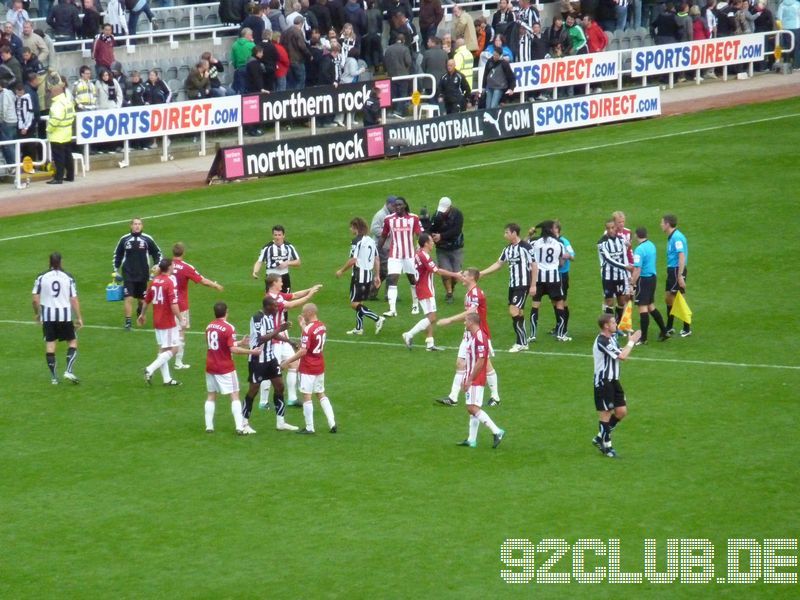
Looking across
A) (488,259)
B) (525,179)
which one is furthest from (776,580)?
(525,179)

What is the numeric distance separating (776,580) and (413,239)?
12078 millimetres

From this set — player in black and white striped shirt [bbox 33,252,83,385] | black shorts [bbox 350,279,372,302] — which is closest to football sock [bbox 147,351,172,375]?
player in black and white striped shirt [bbox 33,252,83,385]

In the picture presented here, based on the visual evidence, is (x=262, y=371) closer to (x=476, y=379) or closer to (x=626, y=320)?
(x=476, y=379)

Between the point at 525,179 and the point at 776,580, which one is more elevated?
the point at 525,179

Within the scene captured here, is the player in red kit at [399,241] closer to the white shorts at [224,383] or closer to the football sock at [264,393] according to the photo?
the football sock at [264,393]

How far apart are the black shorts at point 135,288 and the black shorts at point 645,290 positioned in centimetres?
871

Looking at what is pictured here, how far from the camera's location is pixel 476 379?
19.5m

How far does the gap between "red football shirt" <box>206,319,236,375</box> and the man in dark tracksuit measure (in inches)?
907

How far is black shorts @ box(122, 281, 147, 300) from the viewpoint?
25.8 metres

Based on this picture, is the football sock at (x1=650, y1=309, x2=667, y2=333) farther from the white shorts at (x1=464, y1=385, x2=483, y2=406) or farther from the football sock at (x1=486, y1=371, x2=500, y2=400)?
the white shorts at (x1=464, y1=385, x2=483, y2=406)

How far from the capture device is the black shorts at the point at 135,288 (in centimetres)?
2584

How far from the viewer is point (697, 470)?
62.3 ft

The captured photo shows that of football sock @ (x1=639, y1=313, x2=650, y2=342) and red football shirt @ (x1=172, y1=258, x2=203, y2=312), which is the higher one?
red football shirt @ (x1=172, y1=258, x2=203, y2=312)

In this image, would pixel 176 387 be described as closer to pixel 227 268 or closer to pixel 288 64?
pixel 227 268
